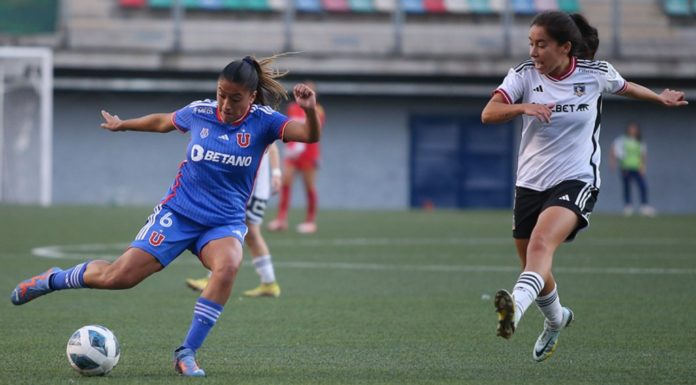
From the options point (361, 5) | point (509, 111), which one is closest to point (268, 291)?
point (509, 111)

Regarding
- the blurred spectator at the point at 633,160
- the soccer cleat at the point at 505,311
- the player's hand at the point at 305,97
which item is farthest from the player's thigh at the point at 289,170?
the soccer cleat at the point at 505,311

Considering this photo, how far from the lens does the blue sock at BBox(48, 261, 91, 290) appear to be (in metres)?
7.63

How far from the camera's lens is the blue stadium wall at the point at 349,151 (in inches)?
1385

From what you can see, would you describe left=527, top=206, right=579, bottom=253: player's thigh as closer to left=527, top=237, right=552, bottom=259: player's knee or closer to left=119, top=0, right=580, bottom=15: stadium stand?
left=527, top=237, right=552, bottom=259: player's knee

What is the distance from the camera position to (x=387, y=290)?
12.7 meters

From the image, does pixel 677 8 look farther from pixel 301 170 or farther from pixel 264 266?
pixel 264 266

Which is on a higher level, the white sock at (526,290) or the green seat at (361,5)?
the green seat at (361,5)

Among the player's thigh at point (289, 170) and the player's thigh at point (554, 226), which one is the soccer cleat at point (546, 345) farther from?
the player's thigh at point (289, 170)

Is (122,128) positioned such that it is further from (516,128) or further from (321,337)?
(516,128)

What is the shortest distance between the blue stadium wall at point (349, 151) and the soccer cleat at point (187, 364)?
2783 cm

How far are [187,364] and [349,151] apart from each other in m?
28.8

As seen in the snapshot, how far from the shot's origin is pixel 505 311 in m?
6.85

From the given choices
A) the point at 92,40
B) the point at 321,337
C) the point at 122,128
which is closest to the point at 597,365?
the point at 321,337

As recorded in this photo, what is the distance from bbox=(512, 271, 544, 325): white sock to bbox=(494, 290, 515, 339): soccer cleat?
0.13m
